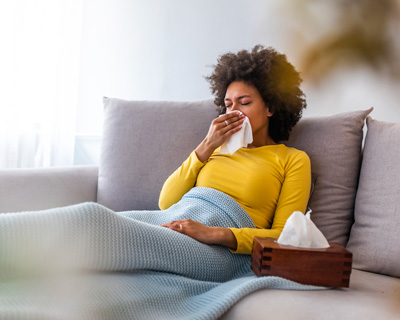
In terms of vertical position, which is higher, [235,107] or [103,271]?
[235,107]

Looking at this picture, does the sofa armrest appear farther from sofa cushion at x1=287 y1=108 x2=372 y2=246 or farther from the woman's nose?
sofa cushion at x1=287 y1=108 x2=372 y2=246

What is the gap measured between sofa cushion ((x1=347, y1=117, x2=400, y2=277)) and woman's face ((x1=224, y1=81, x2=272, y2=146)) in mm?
365

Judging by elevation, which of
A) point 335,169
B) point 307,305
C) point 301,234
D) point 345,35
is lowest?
point 307,305

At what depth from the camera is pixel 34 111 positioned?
8.38 ft

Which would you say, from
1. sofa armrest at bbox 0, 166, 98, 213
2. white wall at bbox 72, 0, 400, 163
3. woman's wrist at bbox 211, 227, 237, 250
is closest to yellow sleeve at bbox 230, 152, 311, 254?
woman's wrist at bbox 211, 227, 237, 250

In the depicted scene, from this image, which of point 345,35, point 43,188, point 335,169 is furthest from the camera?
point 43,188

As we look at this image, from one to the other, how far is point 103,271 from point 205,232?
342 millimetres

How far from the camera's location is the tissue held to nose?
1.64 m

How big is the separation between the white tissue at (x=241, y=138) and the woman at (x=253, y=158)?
0.02 metres

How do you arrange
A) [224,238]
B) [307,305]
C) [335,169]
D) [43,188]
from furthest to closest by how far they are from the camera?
[43,188], [335,169], [224,238], [307,305]

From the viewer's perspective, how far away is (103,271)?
1114mm

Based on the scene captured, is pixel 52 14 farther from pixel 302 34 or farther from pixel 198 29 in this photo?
pixel 302 34

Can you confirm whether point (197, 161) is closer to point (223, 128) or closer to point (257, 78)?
point (223, 128)

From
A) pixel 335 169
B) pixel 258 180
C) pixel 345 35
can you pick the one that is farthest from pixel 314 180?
pixel 345 35
